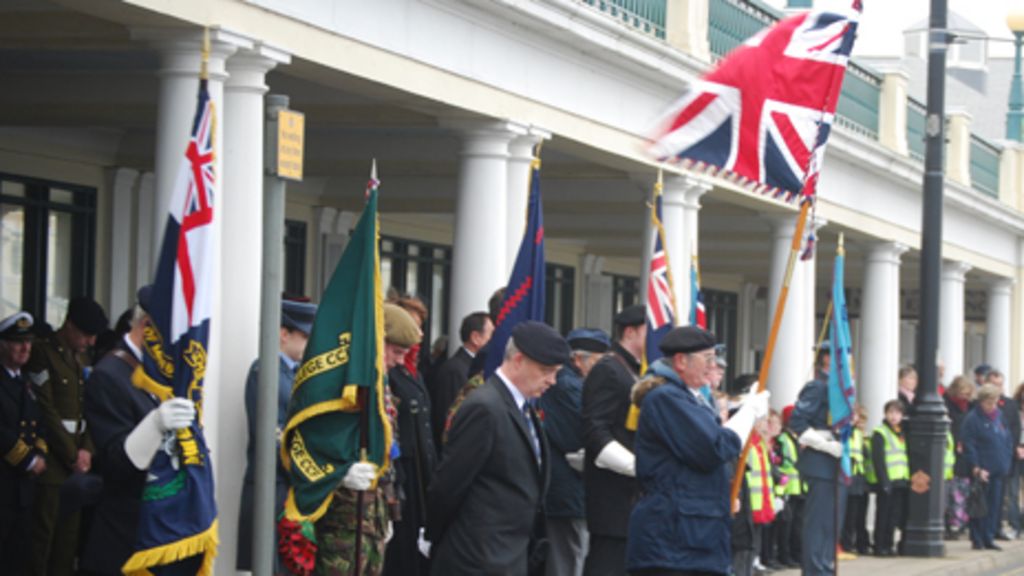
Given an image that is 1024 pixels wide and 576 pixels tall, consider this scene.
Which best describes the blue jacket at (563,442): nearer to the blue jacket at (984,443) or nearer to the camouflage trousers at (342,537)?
the camouflage trousers at (342,537)

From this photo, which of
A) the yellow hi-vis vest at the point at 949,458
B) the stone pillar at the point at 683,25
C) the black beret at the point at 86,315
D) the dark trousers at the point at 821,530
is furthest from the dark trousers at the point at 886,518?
the black beret at the point at 86,315

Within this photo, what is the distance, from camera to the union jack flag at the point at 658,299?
13086 millimetres

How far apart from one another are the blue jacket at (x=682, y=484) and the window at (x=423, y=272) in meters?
18.5

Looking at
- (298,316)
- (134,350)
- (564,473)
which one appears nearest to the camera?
(134,350)

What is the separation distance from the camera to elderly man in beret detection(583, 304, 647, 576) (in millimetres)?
10727

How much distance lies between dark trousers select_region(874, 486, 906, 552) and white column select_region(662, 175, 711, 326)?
9.07ft

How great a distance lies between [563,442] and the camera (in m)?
11.4

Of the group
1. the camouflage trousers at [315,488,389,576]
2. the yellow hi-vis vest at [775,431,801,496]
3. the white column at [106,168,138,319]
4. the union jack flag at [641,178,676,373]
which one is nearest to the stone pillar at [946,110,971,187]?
the yellow hi-vis vest at [775,431,801,496]

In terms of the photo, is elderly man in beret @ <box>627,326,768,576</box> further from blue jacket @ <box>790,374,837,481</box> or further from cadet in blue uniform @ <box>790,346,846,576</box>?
blue jacket @ <box>790,374,837,481</box>

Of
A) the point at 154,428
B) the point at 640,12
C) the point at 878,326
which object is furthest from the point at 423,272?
the point at 154,428

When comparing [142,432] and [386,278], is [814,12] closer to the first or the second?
[142,432]

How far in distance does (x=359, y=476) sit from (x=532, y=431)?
103cm

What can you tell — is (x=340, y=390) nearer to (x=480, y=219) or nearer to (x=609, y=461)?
(x=609, y=461)

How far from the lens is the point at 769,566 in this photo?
1730 centimetres
